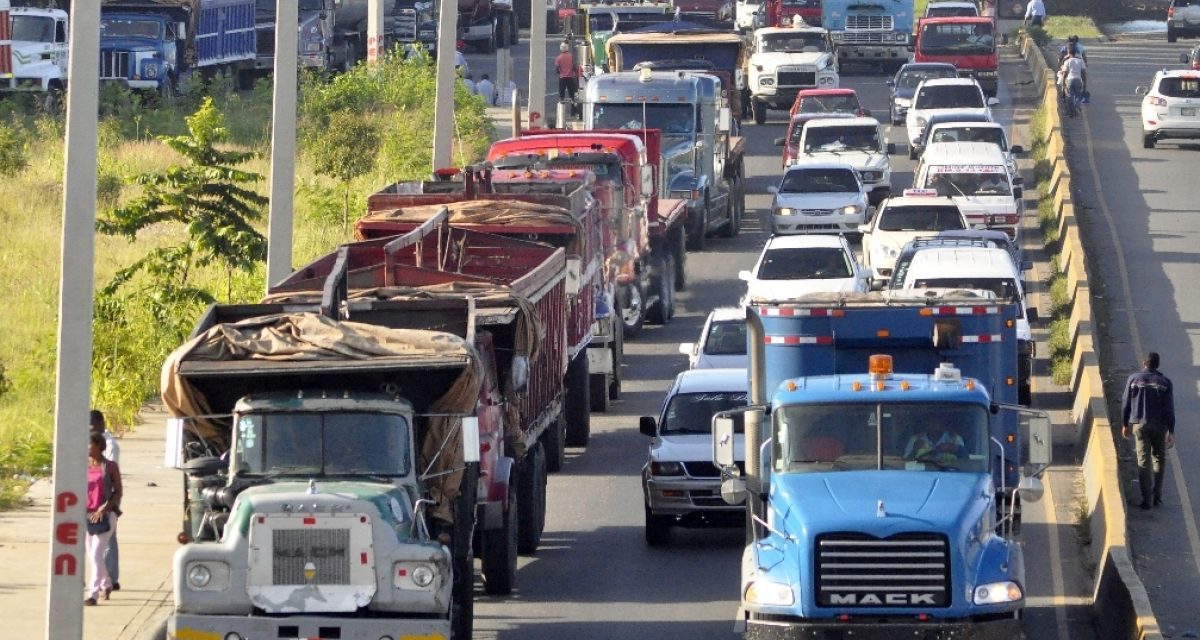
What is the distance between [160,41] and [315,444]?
40.7m

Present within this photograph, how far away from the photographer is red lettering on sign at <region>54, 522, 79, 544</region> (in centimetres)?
1366

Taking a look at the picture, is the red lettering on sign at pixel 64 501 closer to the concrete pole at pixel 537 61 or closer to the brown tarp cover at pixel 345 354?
the brown tarp cover at pixel 345 354

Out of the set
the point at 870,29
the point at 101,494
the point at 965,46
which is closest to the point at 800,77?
the point at 965,46

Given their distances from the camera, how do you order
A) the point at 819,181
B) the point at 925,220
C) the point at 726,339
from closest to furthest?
the point at 726,339 < the point at 925,220 < the point at 819,181

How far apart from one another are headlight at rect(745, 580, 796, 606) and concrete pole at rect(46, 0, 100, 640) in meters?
4.43

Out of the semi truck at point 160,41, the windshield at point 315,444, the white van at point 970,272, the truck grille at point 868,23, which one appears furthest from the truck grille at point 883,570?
the truck grille at point 868,23

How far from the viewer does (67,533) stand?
1369 centimetres

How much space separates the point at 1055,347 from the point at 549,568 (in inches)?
496

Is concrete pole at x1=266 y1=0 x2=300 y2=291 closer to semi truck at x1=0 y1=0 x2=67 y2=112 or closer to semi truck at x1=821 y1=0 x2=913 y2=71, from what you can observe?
semi truck at x1=0 y1=0 x2=67 y2=112

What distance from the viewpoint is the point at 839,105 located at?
47156mm

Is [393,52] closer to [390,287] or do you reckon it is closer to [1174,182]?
[1174,182]

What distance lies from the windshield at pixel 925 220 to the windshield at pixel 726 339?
358 inches

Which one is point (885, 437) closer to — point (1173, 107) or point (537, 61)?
point (537, 61)

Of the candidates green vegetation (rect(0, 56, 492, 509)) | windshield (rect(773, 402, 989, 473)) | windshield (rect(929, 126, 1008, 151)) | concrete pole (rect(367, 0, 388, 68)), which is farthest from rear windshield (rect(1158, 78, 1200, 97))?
windshield (rect(773, 402, 989, 473))
